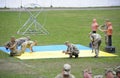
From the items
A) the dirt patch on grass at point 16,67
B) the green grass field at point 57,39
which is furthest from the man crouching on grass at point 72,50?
the dirt patch on grass at point 16,67

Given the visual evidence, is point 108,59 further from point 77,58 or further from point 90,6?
point 90,6

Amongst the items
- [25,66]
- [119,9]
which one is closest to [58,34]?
[25,66]

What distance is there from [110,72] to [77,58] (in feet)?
48.2

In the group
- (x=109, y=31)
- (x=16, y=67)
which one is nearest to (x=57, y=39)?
(x=109, y=31)

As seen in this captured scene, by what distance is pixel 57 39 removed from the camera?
3266 cm

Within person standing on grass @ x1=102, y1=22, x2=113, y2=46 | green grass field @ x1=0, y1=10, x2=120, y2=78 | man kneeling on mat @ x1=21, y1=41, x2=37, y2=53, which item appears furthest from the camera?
person standing on grass @ x1=102, y1=22, x2=113, y2=46

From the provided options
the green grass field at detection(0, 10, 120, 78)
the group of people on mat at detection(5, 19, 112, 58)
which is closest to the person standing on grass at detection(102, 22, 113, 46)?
the group of people on mat at detection(5, 19, 112, 58)

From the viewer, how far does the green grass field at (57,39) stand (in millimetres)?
20455

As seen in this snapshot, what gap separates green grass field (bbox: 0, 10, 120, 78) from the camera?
20.5 metres

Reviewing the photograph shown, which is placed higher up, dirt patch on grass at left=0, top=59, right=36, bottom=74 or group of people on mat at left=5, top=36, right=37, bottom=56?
group of people on mat at left=5, top=36, right=37, bottom=56

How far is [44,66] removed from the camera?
71.1ft

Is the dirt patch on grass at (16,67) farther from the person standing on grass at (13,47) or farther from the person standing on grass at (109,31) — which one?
the person standing on grass at (109,31)

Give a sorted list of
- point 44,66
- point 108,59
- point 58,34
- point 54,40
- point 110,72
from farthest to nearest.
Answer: point 58,34 < point 54,40 < point 108,59 < point 44,66 < point 110,72

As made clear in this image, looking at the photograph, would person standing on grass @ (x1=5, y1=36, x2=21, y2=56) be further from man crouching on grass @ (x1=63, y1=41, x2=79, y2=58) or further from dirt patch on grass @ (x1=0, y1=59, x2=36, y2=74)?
man crouching on grass @ (x1=63, y1=41, x2=79, y2=58)
